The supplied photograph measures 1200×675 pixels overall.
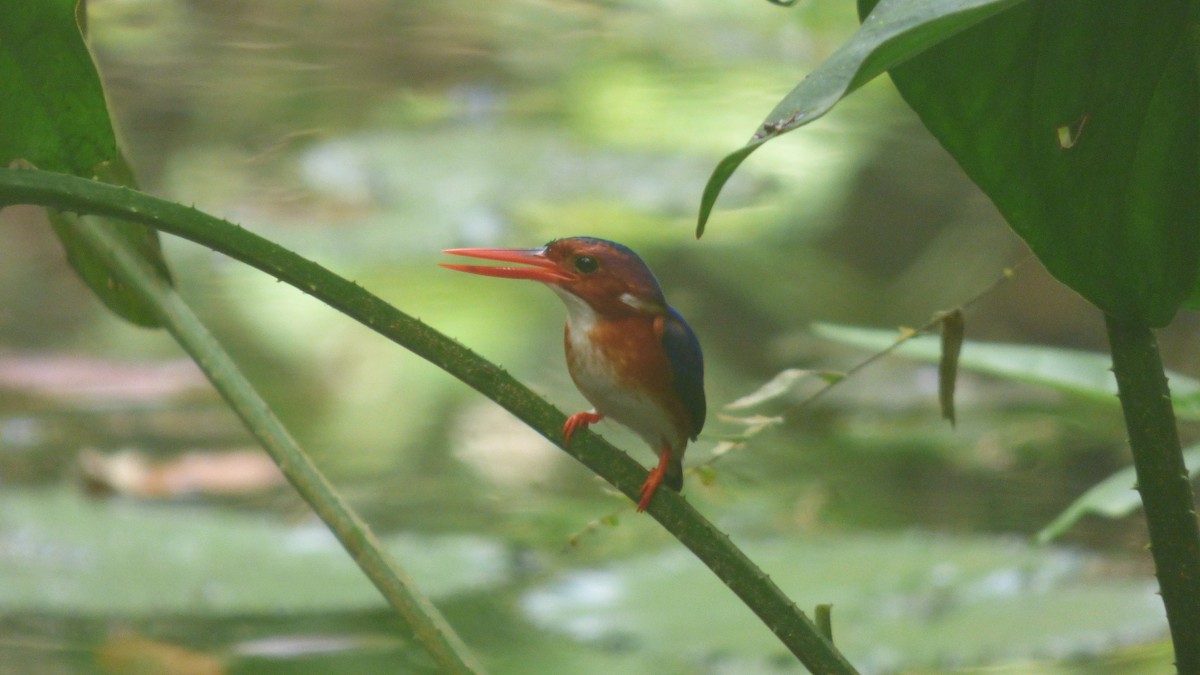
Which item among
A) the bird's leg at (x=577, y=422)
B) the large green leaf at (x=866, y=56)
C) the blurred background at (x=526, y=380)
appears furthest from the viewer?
the blurred background at (x=526, y=380)

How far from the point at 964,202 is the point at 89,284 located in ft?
10.8

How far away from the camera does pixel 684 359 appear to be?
74cm

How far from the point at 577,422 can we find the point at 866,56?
0.98 ft

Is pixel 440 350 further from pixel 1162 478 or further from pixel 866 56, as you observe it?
pixel 1162 478

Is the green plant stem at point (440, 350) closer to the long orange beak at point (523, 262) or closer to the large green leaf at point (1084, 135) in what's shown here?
the long orange beak at point (523, 262)

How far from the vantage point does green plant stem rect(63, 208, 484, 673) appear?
25.3 inches

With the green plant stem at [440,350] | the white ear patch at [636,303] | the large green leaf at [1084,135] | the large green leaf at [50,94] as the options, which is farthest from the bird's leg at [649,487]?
the large green leaf at [50,94]

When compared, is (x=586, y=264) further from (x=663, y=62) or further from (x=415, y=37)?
(x=415, y=37)

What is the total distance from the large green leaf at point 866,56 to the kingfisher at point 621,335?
0.75ft

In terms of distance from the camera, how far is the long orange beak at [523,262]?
25.9 inches

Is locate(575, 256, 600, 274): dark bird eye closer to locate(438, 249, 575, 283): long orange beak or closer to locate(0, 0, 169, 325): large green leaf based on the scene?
locate(438, 249, 575, 283): long orange beak

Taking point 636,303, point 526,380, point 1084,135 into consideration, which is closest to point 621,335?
point 636,303

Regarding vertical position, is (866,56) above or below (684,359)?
above

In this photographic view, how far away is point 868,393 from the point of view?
2816 millimetres
